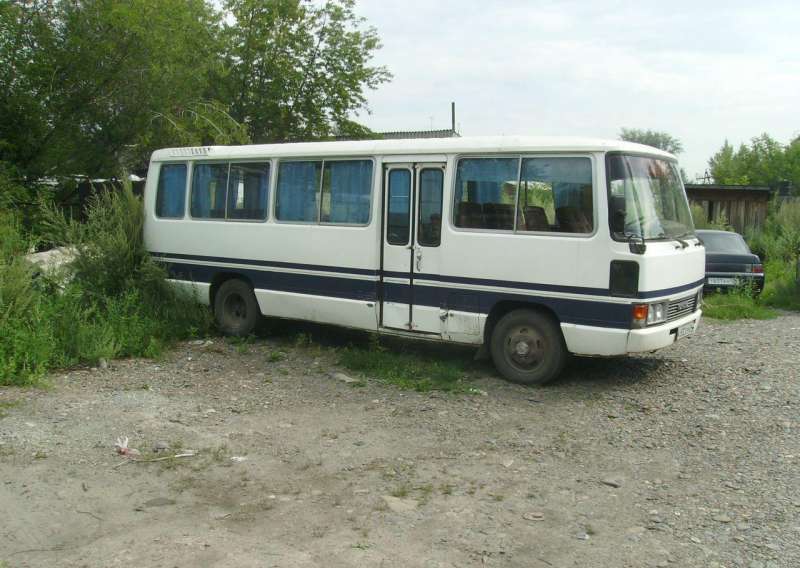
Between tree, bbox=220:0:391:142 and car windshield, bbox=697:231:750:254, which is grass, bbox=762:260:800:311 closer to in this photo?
car windshield, bbox=697:231:750:254

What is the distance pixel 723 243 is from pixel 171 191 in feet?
34.2

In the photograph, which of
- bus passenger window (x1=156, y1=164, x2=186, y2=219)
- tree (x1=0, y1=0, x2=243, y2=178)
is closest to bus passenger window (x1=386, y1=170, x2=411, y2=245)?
bus passenger window (x1=156, y1=164, x2=186, y2=219)

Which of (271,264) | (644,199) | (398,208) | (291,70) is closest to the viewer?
(644,199)

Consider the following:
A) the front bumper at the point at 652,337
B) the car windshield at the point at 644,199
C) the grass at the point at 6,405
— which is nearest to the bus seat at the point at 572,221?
the car windshield at the point at 644,199

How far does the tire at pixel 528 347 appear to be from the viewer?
25.3 ft

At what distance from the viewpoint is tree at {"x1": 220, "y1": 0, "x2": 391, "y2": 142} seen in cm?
2661

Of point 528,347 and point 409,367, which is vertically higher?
point 528,347

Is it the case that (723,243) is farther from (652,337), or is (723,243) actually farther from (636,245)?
(636,245)

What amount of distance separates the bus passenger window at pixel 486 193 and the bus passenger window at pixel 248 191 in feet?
9.79

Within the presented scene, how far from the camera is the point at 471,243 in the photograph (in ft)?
26.3

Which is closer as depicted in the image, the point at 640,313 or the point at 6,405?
the point at 6,405

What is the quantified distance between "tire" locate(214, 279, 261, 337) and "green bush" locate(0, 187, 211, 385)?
0.24m

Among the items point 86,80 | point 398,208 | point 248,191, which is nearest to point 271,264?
point 248,191

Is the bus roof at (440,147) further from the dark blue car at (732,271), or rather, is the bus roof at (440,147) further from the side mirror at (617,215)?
the dark blue car at (732,271)
